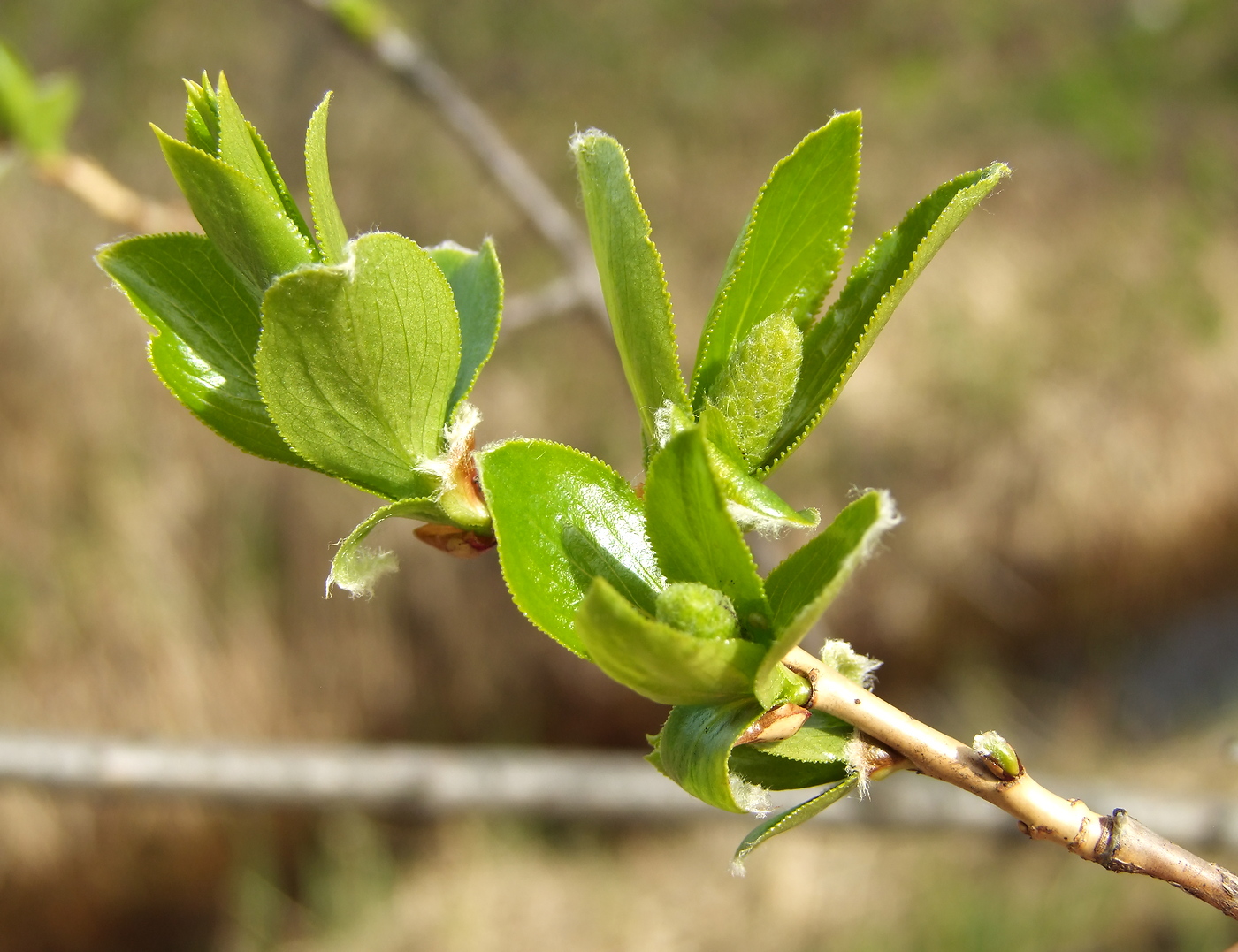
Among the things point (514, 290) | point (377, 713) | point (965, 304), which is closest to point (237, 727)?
point (377, 713)

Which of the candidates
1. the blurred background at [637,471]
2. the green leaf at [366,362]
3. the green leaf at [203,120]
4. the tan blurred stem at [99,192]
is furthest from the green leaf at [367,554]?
the blurred background at [637,471]

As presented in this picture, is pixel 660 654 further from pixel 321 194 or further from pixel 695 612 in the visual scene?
pixel 321 194

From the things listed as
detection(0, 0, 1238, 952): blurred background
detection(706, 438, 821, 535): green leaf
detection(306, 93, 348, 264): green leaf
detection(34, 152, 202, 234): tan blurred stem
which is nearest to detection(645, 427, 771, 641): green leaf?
detection(706, 438, 821, 535): green leaf

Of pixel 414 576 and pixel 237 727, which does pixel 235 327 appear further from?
pixel 237 727

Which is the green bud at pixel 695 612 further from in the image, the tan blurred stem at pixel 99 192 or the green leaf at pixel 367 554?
the tan blurred stem at pixel 99 192

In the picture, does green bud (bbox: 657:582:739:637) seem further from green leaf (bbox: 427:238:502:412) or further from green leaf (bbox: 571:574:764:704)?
green leaf (bbox: 427:238:502:412)

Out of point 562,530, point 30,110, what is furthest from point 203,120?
point 30,110

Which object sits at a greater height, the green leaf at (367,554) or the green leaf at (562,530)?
the green leaf at (562,530)

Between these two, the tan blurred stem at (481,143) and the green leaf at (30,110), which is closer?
the green leaf at (30,110)
